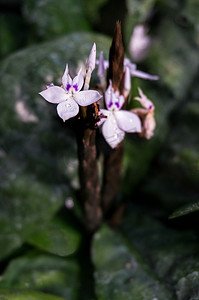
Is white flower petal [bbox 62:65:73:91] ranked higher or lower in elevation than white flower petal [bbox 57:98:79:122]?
higher

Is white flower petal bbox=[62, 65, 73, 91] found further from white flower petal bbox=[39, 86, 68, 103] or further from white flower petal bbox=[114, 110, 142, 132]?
white flower petal bbox=[114, 110, 142, 132]

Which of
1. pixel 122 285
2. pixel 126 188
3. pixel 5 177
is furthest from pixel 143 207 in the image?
pixel 5 177

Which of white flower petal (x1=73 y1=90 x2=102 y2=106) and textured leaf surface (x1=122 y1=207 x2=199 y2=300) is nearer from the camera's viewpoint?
white flower petal (x1=73 y1=90 x2=102 y2=106)

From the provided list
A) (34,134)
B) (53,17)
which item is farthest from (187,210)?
(53,17)

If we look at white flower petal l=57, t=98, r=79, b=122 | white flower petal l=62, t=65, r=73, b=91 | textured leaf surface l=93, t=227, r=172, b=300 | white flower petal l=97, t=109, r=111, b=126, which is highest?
white flower petal l=62, t=65, r=73, b=91

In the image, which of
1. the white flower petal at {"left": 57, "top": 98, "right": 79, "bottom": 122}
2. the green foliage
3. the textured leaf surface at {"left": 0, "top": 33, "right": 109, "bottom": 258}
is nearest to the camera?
the white flower petal at {"left": 57, "top": 98, "right": 79, "bottom": 122}

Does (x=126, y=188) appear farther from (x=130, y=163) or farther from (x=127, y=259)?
(x=127, y=259)

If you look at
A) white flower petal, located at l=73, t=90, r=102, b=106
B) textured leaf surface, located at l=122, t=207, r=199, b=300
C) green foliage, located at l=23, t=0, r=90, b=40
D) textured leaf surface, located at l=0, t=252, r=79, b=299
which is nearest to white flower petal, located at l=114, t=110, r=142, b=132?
white flower petal, located at l=73, t=90, r=102, b=106
